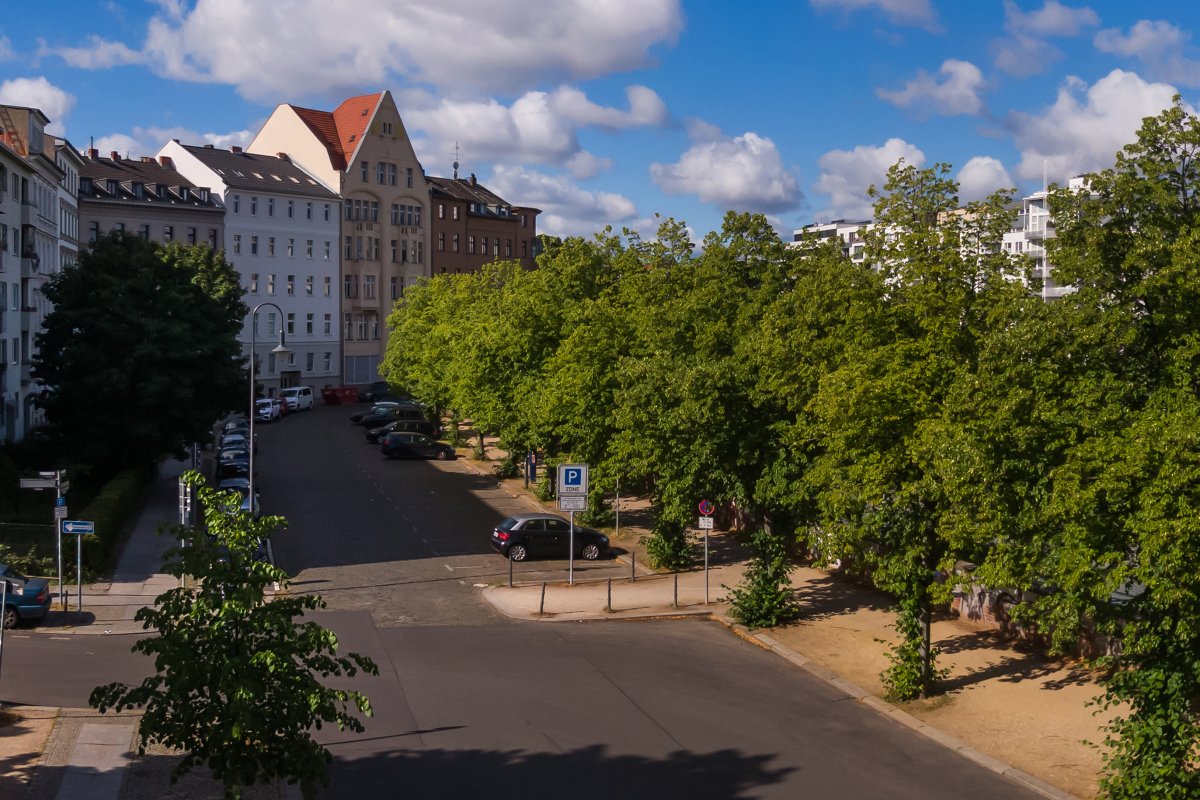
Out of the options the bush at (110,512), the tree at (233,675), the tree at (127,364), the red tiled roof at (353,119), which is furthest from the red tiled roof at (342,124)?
the tree at (233,675)

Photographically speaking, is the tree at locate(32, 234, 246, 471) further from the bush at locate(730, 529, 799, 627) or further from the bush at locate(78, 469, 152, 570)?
the bush at locate(730, 529, 799, 627)

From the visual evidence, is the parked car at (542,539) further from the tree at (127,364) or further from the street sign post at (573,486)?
the tree at (127,364)

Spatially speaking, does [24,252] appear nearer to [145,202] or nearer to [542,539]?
[145,202]

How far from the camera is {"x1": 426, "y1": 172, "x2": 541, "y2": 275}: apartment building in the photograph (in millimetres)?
104213

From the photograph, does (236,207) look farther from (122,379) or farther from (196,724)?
(196,724)

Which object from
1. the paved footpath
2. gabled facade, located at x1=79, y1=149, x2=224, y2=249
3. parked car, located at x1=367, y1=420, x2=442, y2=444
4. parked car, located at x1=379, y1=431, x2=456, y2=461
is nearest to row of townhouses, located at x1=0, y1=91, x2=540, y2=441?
gabled facade, located at x1=79, y1=149, x2=224, y2=249

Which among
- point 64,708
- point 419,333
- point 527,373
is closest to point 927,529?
point 64,708

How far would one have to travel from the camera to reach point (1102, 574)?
656 inches

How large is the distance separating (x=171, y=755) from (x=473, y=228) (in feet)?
305

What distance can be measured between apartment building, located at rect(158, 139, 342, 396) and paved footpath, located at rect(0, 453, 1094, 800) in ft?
164

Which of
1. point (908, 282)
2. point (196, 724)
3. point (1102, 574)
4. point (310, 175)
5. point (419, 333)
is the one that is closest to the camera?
point (196, 724)

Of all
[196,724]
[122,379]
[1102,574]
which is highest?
[122,379]

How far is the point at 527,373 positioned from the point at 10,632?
22.2 m

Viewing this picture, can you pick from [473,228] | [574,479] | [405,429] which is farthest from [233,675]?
[473,228]
